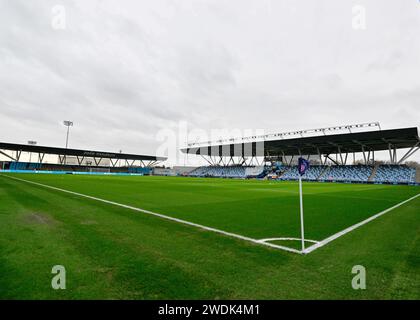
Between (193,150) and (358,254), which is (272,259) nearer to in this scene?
(358,254)

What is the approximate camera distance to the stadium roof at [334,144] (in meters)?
43.9

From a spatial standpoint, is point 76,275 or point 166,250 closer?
point 76,275

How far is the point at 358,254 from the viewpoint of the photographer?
5.00 m

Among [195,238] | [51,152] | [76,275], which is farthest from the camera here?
[51,152]

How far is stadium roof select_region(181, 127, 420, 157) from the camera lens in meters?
43.9

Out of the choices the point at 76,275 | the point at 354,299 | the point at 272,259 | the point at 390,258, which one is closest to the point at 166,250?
the point at 76,275

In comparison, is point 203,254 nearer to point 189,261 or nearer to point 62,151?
point 189,261
